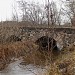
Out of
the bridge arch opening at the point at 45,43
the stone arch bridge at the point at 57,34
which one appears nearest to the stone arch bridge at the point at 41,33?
the stone arch bridge at the point at 57,34

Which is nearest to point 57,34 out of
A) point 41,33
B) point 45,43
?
point 41,33

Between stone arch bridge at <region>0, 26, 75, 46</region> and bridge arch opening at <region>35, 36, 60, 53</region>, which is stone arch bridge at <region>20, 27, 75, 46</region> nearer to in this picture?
stone arch bridge at <region>0, 26, 75, 46</region>

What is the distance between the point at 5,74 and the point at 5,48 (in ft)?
9.64

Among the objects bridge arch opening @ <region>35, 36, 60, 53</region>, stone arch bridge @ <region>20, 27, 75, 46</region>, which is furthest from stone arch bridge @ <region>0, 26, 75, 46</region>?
bridge arch opening @ <region>35, 36, 60, 53</region>

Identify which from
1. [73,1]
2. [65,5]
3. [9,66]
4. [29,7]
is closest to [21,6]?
[29,7]

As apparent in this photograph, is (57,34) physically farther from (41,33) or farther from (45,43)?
(45,43)

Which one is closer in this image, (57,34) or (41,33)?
(57,34)

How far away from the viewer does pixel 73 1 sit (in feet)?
89.6

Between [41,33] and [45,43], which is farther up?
[41,33]

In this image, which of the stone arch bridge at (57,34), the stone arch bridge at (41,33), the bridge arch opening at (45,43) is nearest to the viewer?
the bridge arch opening at (45,43)

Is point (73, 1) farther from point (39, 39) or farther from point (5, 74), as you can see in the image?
point (5, 74)

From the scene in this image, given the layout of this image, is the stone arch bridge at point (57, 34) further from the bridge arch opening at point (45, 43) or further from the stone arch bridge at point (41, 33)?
the bridge arch opening at point (45, 43)

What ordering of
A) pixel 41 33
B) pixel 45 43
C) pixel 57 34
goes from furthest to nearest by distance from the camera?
pixel 41 33 → pixel 57 34 → pixel 45 43

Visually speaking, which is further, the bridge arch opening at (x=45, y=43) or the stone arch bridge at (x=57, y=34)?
the stone arch bridge at (x=57, y=34)
